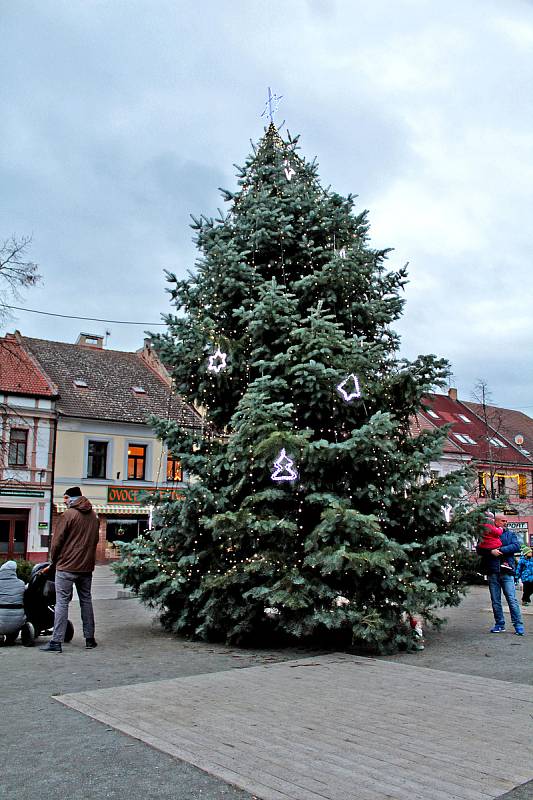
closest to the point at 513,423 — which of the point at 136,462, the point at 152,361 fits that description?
the point at 152,361

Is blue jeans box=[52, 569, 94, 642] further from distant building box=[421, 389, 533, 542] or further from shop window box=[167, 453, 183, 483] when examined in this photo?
distant building box=[421, 389, 533, 542]

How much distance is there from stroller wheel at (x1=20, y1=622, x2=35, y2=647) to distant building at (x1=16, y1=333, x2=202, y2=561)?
82.3ft

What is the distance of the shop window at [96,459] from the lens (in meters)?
36.2

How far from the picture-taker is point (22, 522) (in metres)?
33.5

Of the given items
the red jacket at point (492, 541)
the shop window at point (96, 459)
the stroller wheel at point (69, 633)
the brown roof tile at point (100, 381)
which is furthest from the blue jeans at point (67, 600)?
the shop window at point (96, 459)

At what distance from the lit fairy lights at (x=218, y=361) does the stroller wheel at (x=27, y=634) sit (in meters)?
3.98

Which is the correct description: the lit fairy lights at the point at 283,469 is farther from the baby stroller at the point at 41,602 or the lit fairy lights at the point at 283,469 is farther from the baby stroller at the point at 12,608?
the baby stroller at the point at 12,608

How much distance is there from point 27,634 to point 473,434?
44903 millimetres

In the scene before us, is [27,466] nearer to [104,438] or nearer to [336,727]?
[104,438]

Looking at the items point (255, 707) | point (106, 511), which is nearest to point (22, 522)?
point (106, 511)

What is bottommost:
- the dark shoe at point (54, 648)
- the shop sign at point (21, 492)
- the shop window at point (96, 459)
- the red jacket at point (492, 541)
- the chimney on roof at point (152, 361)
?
the dark shoe at point (54, 648)

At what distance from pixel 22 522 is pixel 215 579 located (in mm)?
27393

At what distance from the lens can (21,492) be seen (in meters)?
33.4

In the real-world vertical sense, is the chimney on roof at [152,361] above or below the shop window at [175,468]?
above
